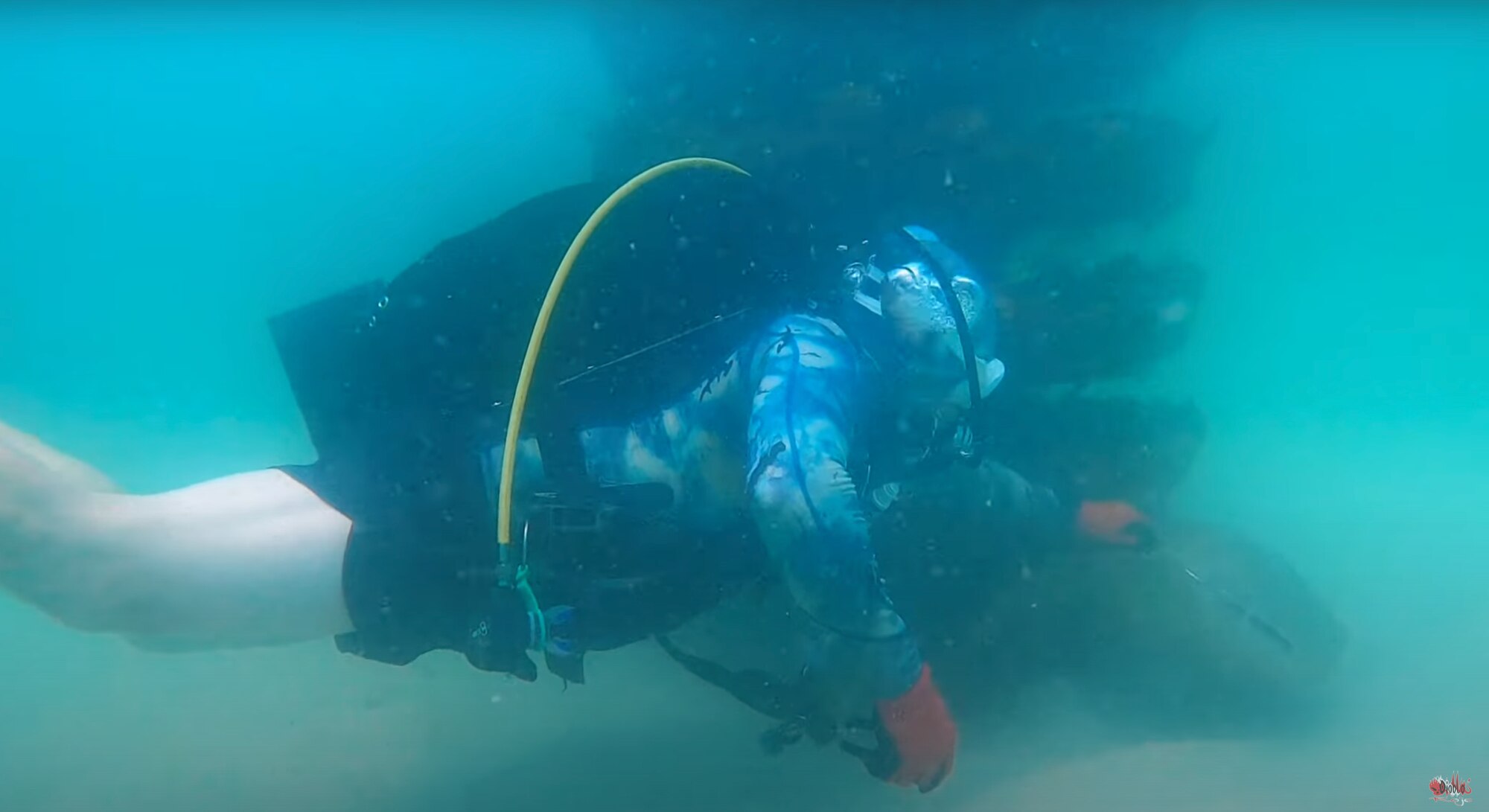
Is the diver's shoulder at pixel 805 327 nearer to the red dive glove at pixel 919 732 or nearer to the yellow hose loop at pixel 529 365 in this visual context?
the yellow hose loop at pixel 529 365

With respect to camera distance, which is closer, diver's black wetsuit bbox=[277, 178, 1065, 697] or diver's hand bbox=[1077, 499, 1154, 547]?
diver's black wetsuit bbox=[277, 178, 1065, 697]

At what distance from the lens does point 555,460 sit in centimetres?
257

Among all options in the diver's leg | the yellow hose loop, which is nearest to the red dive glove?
the yellow hose loop

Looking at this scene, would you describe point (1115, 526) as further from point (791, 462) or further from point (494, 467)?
point (494, 467)

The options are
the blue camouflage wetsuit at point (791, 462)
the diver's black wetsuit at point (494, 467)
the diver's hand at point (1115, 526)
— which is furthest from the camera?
the diver's hand at point (1115, 526)

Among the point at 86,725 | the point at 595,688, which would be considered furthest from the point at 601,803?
the point at 86,725

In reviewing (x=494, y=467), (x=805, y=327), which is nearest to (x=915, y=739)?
(x=805, y=327)

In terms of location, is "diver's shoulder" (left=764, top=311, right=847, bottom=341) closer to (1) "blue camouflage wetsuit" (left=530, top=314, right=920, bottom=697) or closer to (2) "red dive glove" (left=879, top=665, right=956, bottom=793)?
(1) "blue camouflage wetsuit" (left=530, top=314, right=920, bottom=697)

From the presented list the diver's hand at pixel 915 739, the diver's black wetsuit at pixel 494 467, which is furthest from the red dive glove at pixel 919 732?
the diver's black wetsuit at pixel 494 467

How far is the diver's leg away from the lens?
2602mm

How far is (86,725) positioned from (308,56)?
6016 millimetres

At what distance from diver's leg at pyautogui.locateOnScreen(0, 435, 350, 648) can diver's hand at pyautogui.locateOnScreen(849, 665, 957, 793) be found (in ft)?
6.35

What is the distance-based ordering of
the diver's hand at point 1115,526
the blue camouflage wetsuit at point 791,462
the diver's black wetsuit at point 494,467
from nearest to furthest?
the blue camouflage wetsuit at point 791,462 < the diver's black wetsuit at point 494,467 < the diver's hand at point 1115,526

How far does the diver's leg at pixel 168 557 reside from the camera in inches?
102
